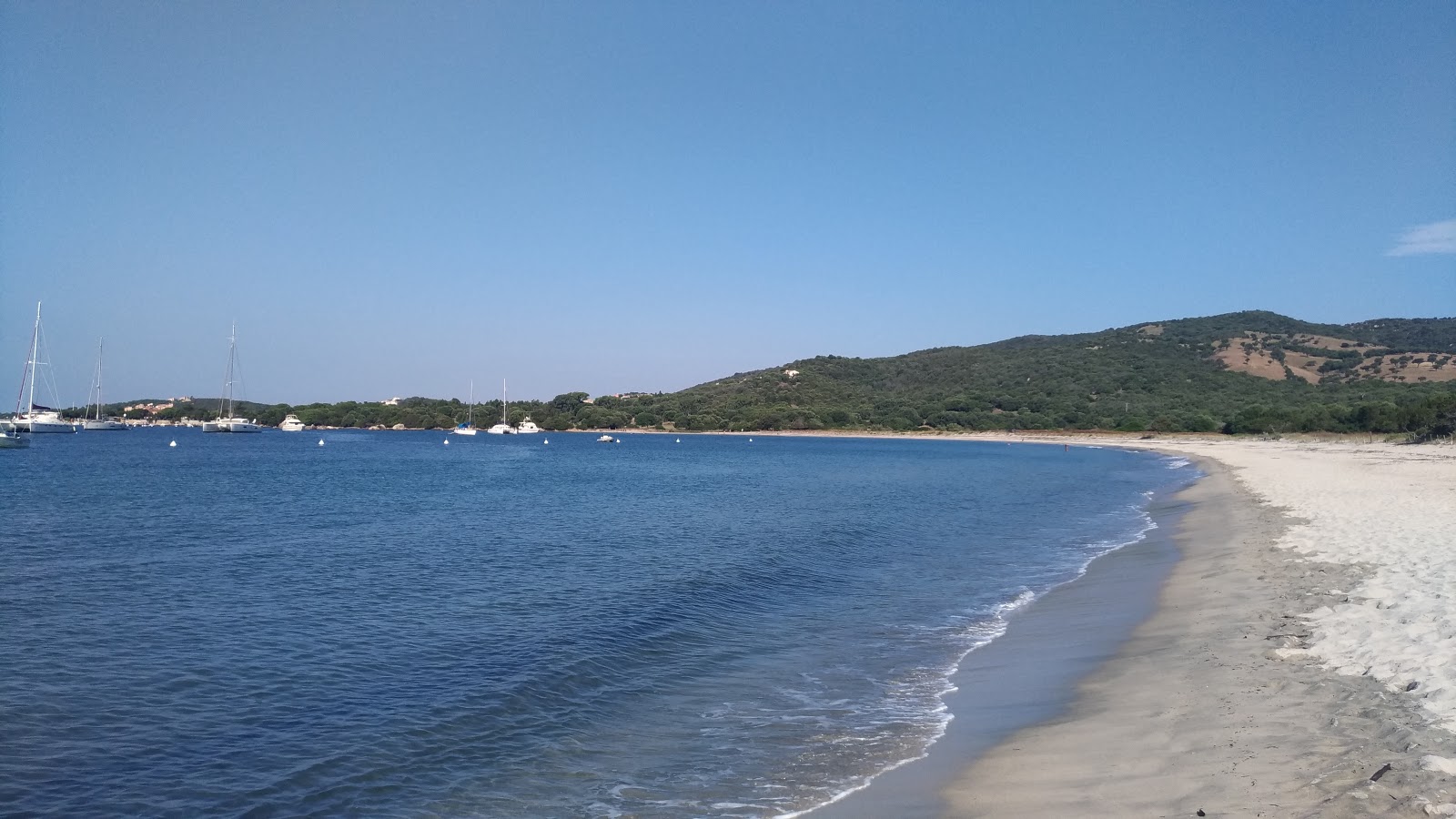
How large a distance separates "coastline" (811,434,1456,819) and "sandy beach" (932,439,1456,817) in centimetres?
2

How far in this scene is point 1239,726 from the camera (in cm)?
682

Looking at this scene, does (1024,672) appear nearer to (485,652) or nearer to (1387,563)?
(485,652)

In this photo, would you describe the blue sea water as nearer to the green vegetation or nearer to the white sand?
the white sand

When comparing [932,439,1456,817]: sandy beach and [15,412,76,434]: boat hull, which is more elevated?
[15,412,76,434]: boat hull

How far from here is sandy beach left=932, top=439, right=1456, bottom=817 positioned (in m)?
5.49

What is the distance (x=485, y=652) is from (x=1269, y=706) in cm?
862

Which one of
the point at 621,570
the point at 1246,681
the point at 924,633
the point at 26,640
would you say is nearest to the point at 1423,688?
the point at 1246,681

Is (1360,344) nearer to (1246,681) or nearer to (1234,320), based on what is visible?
(1234,320)

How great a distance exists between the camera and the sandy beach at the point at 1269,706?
5492mm

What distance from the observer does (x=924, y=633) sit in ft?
40.5

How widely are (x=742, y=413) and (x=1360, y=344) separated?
103528 millimetres

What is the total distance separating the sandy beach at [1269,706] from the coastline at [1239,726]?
0.7 inches

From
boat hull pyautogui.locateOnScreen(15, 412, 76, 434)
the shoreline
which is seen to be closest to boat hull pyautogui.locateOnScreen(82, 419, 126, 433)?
boat hull pyautogui.locateOnScreen(15, 412, 76, 434)

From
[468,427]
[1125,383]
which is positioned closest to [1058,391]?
[1125,383]
